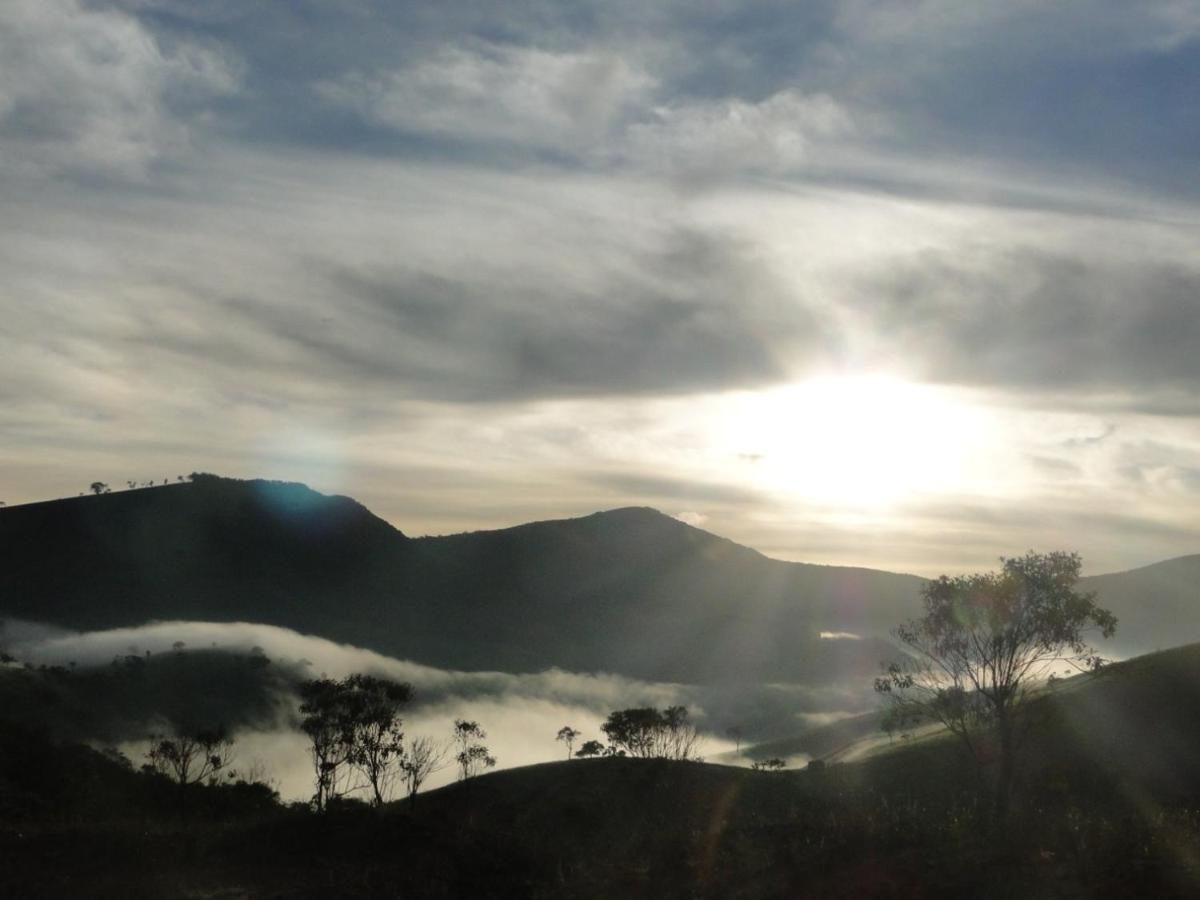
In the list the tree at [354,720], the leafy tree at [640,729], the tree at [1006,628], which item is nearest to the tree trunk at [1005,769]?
the tree at [1006,628]

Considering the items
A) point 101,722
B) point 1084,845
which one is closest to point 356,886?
point 1084,845

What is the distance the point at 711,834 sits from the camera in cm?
4209

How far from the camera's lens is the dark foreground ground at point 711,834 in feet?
107

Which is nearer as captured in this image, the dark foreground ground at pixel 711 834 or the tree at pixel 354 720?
the dark foreground ground at pixel 711 834

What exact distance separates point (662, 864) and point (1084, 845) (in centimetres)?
1414

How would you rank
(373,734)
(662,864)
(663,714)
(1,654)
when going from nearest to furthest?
(662,864), (373,734), (663,714), (1,654)

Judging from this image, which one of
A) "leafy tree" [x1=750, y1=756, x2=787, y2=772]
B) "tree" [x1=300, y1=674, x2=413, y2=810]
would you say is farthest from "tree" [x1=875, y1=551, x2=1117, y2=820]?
"tree" [x1=300, y1=674, x2=413, y2=810]

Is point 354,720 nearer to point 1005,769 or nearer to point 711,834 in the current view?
point 1005,769

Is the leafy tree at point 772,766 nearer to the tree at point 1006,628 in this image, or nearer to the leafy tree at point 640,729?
the leafy tree at point 640,729

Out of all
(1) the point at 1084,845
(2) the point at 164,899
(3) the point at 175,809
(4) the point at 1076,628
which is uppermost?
(4) the point at 1076,628

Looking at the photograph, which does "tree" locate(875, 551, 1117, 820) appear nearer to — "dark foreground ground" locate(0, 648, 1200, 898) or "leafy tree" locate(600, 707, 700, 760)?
"dark foreground ground" locate(0, 648, 1200, 898)

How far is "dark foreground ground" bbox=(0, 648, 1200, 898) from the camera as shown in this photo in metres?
32.6

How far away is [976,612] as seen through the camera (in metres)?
52.2

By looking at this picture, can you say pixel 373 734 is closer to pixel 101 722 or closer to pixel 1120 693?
pixel 1120 693
